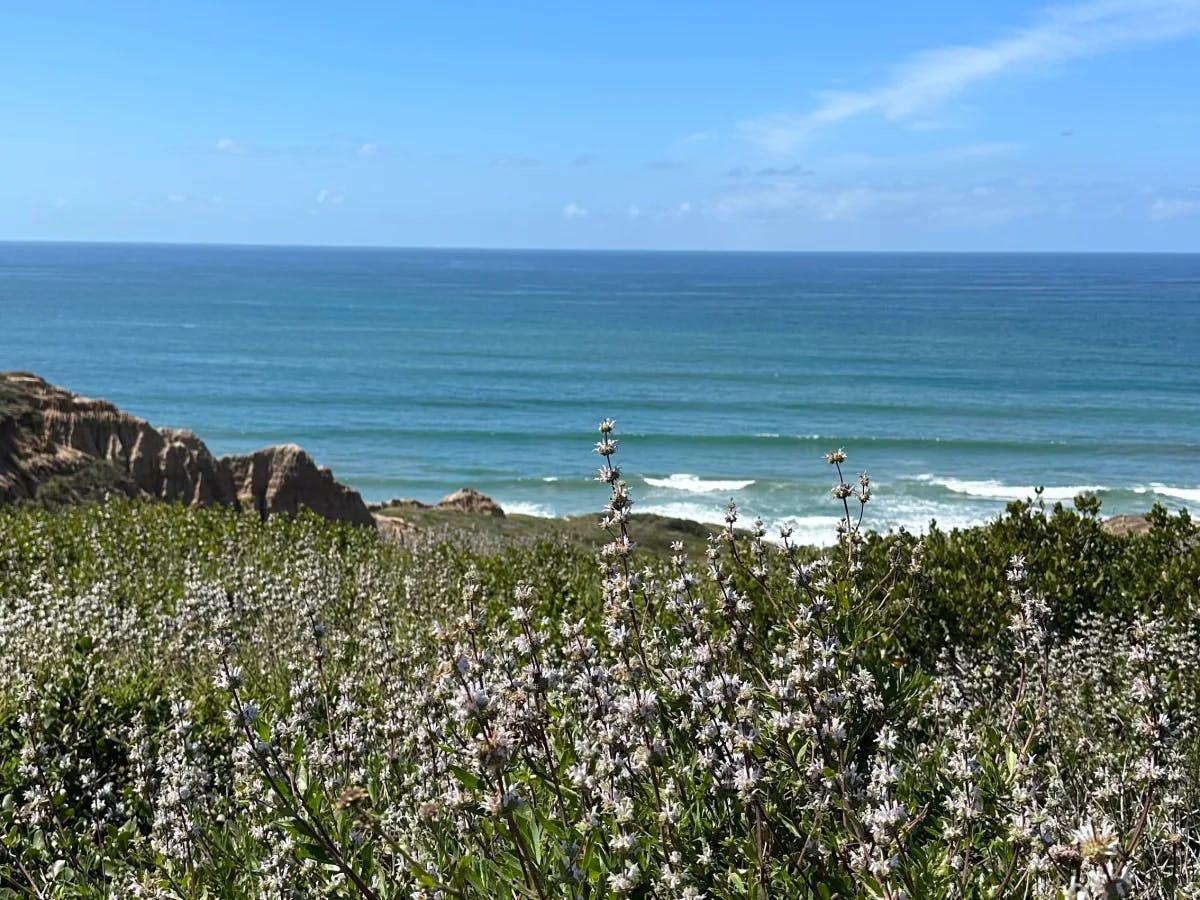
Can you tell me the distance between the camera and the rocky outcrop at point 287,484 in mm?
23734

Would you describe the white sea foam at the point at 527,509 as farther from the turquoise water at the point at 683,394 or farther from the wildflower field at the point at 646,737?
the wildflower field at the point at 646,737

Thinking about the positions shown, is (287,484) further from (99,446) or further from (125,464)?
(99,446)

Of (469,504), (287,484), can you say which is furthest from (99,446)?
(469,504)

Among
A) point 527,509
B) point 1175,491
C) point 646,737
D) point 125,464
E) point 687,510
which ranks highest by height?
point 646,737

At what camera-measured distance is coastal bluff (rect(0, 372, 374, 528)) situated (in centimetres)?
2048

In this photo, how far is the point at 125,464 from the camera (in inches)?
880

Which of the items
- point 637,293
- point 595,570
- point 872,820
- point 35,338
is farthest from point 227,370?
point 637,293

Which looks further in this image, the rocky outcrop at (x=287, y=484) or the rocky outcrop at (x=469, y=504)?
the rocky outcrop at (x=469, y=504)

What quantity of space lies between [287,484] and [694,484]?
23410mm

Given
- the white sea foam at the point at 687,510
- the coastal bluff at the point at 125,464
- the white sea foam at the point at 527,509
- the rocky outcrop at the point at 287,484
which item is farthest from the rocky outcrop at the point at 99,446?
the white sea foam at the point at 687,510

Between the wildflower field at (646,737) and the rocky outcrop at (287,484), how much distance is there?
541 inches

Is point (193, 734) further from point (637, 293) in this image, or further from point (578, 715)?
point (637, 293)

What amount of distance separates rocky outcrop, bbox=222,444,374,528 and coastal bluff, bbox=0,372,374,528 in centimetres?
2

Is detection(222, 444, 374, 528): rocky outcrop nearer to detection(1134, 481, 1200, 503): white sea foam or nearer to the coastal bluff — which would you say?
the coastal bluff
